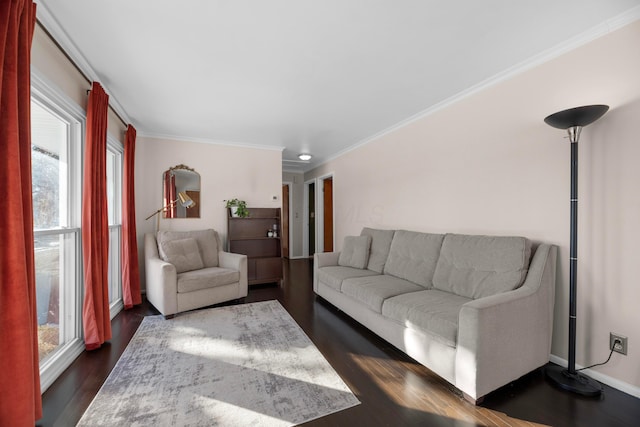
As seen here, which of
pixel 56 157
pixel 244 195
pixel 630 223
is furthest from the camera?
pixel 244 195

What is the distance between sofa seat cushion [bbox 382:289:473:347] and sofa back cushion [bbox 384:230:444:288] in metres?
0.28

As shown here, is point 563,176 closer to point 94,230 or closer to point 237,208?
point 94,230

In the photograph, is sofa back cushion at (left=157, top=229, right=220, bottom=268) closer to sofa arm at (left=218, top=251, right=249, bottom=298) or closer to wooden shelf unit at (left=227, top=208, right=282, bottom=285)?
sofa arm at (left=218, top=251, right=249, bottom=298)

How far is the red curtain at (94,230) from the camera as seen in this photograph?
2176 mm

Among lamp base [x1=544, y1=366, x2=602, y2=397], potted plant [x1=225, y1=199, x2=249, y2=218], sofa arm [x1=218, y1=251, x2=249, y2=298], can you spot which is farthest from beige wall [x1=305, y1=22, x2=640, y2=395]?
potted plant [x1=225, y1=199, x2=249, y2=218]

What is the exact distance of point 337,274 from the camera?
10.6 feet

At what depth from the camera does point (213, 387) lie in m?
1.80

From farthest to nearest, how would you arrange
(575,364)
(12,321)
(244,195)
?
1. (244,195)
2. (575,364)
3. (12,321)

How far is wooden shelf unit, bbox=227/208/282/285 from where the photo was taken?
4.30m

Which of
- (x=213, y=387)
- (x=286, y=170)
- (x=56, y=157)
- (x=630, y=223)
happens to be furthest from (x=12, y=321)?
(x=286, y=170)

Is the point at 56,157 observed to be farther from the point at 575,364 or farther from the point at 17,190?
the point at 575,364

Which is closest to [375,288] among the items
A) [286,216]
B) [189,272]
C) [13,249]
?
[189,272]

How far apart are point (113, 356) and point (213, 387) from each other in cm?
104

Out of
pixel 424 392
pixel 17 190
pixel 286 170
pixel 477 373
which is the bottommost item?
pixel 424 392
